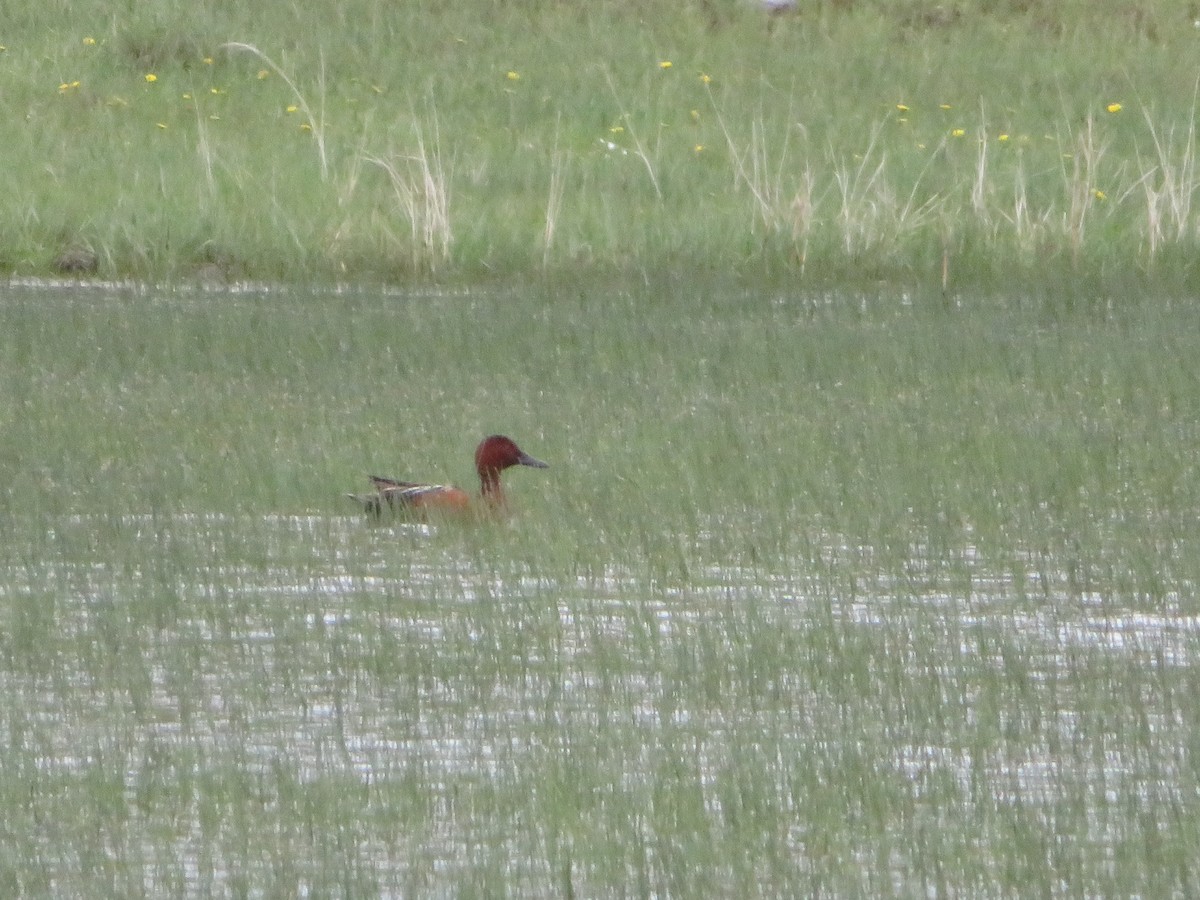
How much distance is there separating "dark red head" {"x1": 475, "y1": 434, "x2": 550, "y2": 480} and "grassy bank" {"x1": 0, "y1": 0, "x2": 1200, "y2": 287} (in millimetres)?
7187

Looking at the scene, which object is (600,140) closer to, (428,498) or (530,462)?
(530,462)

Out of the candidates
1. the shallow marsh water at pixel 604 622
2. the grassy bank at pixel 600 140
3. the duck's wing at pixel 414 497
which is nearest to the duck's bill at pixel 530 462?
the shallow marsh water at pixel 604 622

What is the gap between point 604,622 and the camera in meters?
7.59

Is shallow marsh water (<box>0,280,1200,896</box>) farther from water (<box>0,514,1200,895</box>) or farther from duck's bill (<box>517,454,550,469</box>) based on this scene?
duck's bill (<box>517,454,550,469</box>)

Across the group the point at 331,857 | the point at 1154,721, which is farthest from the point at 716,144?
the point at 331,857

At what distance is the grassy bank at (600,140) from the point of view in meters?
16.6

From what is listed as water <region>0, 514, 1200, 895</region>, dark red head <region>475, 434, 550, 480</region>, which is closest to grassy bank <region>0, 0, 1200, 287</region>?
dark red head <region>475, 434, 550, 480</region>

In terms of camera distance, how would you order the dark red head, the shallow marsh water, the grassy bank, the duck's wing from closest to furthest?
1. the shallow marsh water
2. the duck's wing
3. the dark red head
4. the grassy bank

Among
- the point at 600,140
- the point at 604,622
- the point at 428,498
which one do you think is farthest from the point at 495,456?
the point at 600,140

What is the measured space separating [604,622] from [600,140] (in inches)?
550

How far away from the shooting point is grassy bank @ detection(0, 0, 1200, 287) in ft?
54.5

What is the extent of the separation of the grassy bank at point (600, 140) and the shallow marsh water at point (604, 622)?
3307 mm

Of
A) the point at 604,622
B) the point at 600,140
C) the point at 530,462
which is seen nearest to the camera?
the point at 604,622

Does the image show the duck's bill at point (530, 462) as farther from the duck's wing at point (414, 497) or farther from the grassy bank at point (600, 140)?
the grassy bank at point (600, 140)
